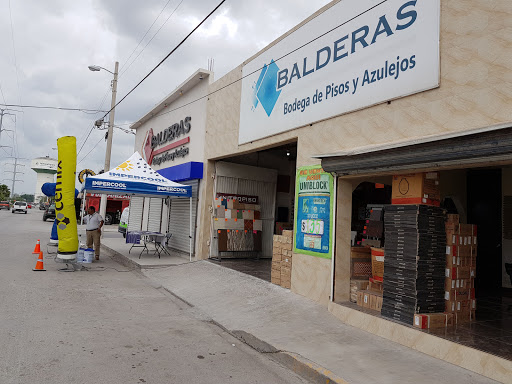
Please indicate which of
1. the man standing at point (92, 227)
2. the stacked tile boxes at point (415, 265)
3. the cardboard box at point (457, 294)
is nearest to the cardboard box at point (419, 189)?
the stacked tile boxes at point (415, 265)

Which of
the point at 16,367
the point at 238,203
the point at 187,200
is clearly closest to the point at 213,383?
the point at 16,367

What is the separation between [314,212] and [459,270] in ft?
9.39

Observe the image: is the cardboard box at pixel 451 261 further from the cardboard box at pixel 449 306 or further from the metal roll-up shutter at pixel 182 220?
the metal roll-up shutter at pixel 182 220

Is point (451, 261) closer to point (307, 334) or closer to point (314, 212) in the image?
point (307, 334)

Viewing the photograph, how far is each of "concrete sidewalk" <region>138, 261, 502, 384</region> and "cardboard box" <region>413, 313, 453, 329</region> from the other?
0.41m

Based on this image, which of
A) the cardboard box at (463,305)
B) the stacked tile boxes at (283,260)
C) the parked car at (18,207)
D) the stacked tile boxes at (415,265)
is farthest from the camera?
the parked car at (18,207)

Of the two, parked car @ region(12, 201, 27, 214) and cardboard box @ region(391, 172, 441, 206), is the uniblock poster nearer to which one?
cardboard box @ region(391, 172, 441, 206)

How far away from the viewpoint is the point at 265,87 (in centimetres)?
998

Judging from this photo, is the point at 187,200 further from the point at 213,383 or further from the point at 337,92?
the point at 213,383

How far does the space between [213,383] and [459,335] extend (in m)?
3.36

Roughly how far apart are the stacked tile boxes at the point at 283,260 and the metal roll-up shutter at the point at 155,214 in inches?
375

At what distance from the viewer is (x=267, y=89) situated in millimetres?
9875

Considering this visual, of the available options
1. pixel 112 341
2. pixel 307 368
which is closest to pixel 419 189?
pixel 307 368

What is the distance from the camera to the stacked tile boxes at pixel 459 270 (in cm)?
573
